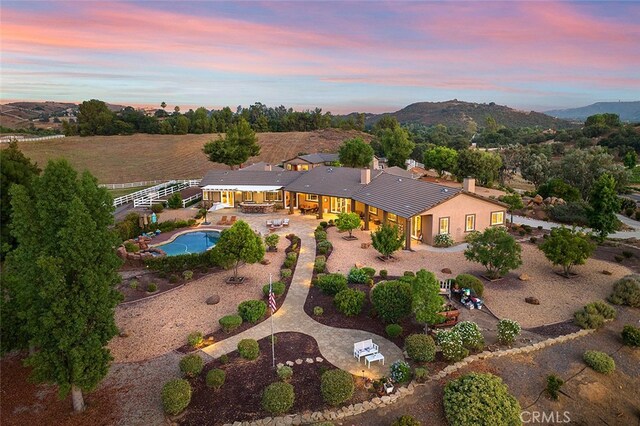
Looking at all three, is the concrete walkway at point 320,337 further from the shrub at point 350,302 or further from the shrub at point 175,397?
the shrub at point 175,397

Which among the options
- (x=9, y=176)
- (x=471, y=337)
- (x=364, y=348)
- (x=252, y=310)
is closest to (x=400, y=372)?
(x=364, y=348)

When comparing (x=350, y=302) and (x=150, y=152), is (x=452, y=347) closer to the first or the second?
(x=350, y=302)

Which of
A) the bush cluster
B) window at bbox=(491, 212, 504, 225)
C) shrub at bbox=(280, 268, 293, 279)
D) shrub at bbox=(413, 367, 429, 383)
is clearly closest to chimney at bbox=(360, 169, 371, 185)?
window at bbox=(491, 212, 504, 225)

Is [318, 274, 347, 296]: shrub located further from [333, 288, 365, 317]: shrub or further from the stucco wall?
the stucco wall

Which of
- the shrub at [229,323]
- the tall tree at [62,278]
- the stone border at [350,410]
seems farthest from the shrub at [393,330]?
the tall tree at [62,278]

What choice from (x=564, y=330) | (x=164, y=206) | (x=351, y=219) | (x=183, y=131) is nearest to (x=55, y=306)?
(x=564, y=330)

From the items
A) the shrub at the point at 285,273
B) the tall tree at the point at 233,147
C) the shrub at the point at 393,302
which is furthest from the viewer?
the tall tree at the point at 233,147
